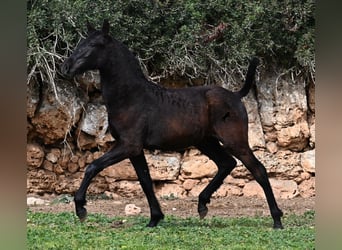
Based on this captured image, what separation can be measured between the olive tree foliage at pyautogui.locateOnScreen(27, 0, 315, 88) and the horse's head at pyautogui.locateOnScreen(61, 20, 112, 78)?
3582mm

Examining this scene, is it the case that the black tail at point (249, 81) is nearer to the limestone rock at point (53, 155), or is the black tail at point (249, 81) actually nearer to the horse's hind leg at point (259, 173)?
the horse's hind leg at point (259, 173)

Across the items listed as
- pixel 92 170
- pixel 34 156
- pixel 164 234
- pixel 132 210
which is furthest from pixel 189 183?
pixel 92 170

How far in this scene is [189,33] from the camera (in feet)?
34.1

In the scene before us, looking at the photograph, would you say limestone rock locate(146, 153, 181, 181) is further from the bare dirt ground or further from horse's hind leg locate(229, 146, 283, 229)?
horse's hind leg locate(229, 146, 283, 229)

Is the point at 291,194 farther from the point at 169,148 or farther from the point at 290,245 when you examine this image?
the point at 290,245

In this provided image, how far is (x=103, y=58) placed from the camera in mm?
6449

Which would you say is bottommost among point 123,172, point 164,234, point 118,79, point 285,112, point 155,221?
point 164,234

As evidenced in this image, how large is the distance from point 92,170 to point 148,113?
0.90 meters

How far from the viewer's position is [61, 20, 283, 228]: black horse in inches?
250

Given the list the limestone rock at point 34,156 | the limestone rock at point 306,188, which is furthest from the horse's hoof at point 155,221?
the limestone rock at point 306,188

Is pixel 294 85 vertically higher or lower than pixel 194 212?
higher

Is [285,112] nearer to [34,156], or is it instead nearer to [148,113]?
[34,156]
